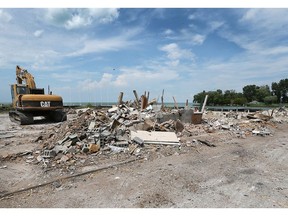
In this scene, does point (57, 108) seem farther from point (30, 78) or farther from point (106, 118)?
point (106, 118)

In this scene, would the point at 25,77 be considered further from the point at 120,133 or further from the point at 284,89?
the point at 284,89

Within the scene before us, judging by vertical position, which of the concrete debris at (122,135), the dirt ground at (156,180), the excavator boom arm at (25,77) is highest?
the excavator boom arm at (25,77)

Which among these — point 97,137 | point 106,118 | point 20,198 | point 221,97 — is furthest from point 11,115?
point 221,97

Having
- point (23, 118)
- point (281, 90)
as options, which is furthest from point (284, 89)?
point (23, 118)

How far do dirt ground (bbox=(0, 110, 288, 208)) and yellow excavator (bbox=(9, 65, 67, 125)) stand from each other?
673 centimetres

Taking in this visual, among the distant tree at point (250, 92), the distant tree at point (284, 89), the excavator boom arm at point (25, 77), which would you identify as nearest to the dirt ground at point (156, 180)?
the excavator boom arm at point (25, 77)

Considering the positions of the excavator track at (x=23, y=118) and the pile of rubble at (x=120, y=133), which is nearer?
the pile of rubble at (x=120, y=133)

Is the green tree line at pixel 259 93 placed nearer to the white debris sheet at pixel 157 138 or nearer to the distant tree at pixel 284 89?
the distant tree at pixel 284 89

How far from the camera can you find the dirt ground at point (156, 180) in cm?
371

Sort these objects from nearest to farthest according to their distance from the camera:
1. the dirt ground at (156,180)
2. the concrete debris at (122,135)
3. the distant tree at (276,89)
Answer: the dirt ground at (156,180), the concrete debris at (122,135), the distant tree at (276,89)

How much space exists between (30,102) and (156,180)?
444 inches

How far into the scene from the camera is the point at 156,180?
15.1 ft

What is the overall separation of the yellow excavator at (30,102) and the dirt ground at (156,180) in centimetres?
673

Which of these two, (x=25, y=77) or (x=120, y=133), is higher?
(x=25, y=77)
